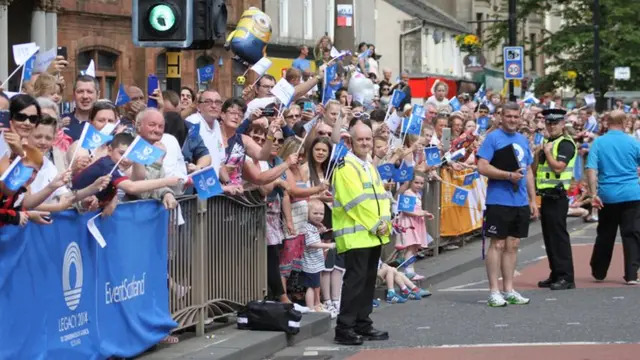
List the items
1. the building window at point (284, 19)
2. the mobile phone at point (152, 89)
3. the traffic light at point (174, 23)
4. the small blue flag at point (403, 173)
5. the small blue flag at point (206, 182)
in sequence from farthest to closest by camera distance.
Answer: the building window at point (284, 19)
the small blue flag at point (403, 173)
the mobile phone at point (152, 89)
the traffic light at point (174, 23)
the small blue flag at point (206, 182)

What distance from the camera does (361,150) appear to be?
Answer: 455 inches

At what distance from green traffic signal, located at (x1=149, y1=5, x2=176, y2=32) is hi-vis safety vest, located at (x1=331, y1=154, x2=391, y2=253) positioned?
1.94 m

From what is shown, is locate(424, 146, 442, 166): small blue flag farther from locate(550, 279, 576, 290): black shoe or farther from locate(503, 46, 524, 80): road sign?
locate(503, 46, 524, 80): road sign

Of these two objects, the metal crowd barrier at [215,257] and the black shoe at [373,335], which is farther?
the black shoe at [373,335]

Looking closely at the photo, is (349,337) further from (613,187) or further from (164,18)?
(613,187)

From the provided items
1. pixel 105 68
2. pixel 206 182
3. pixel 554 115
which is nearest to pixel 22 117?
pixel 206 182

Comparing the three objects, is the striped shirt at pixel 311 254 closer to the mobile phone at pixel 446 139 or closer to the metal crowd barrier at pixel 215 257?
the metal crowd barrier at pixel 215 257

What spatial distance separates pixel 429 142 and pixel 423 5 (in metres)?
43.7

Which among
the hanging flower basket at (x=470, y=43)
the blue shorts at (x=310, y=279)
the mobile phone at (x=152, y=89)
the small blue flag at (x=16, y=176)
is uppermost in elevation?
the hanging flower basket at (x=470, y=43)

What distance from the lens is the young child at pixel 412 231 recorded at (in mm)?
Result: 15188

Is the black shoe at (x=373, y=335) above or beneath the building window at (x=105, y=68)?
beneath

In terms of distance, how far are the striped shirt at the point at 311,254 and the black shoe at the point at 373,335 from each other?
1.29m

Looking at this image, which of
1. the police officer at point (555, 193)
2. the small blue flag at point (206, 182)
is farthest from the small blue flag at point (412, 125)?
the small blue flag at point (206, 182)

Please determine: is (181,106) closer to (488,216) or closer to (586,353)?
(488,216)
